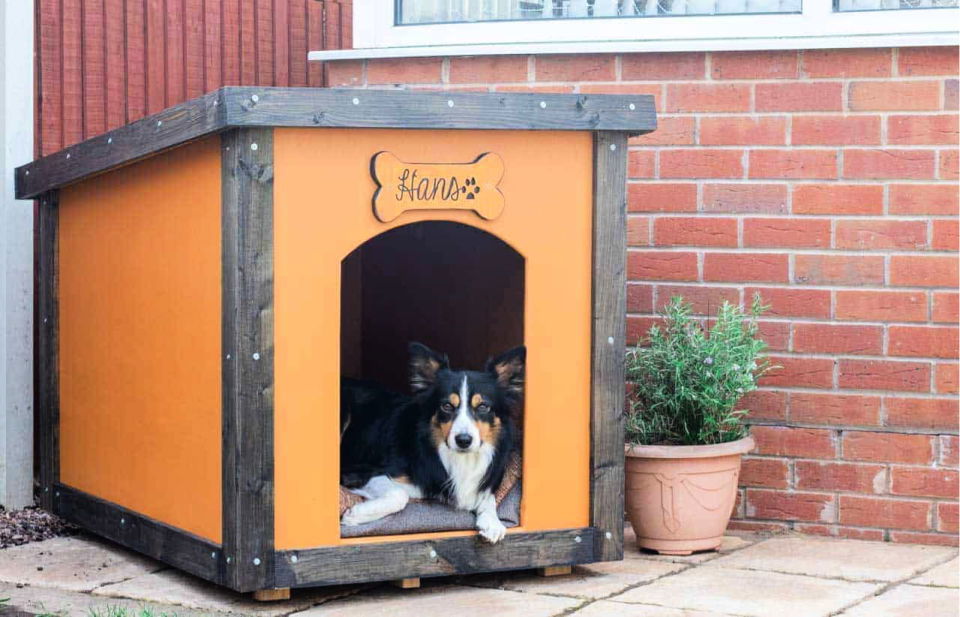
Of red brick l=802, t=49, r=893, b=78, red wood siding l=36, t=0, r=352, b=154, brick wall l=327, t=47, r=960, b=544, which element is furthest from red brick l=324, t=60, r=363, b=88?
red brick l=802, t=49, r=893, b=78

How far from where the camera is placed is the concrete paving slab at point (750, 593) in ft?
12.3

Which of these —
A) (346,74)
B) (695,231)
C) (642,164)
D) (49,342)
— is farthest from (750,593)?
(49,342)

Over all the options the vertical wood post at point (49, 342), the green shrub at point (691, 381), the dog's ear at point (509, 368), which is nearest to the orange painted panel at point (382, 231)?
the dog's ear at point (509, 368)

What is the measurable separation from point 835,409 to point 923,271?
0.60m

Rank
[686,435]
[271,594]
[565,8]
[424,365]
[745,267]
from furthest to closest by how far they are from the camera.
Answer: [565,8] → [745,267] → [686,435] → [424,365] → [271,594]

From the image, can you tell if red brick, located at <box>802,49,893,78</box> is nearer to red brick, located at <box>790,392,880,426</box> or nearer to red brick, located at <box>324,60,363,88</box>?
red brick, located at <box>790,392,880,426</box>

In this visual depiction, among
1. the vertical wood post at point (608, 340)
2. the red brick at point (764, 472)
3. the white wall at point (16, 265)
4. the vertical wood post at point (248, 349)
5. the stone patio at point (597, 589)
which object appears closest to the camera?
the vertical wood post at point (248, 349)

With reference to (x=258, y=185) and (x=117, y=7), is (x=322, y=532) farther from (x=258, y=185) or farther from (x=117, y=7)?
(x=117, y=7)

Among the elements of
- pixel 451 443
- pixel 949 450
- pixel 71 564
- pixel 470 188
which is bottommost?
pixel 71 564

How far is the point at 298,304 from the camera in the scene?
372 centimetres

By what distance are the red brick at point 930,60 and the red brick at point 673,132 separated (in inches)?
31.5

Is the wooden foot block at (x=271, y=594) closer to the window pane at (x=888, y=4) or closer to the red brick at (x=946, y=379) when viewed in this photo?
the red brick at (x=946, y=379)

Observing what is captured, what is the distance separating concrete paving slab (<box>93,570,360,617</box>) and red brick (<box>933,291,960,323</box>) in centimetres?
232

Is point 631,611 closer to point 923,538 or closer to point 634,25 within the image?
point 923,538
